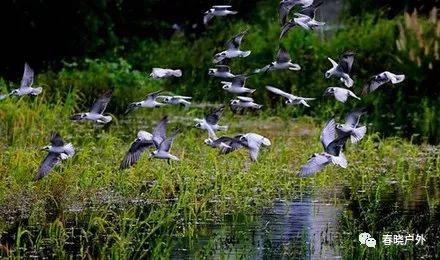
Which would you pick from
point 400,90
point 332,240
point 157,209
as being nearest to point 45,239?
point 157,209

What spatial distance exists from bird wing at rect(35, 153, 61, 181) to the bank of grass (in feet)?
0.63

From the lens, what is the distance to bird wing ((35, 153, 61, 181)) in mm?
10250

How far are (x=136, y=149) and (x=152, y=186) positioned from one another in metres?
0.36

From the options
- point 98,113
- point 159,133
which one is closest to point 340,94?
point 159,133

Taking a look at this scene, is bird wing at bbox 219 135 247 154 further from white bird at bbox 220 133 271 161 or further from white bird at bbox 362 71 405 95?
white bird at bbox 362 71 405 95

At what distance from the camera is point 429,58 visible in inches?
713

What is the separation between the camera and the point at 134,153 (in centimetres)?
1083

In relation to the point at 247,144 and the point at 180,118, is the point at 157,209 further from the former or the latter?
the point at 180,118

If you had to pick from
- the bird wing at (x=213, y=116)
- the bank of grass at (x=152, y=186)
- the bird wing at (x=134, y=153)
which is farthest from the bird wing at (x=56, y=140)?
the bird wing at (x=213, y=116)

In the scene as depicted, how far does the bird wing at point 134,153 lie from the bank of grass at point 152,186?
283mm

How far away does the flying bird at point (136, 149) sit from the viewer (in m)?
10.7

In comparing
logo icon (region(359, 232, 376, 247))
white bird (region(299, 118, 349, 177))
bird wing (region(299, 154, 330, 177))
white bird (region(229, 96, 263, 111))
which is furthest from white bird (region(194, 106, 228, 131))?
logo icon (region(359, 232, 376, 247))

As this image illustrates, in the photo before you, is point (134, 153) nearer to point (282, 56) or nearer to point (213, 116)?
point (213, 116)

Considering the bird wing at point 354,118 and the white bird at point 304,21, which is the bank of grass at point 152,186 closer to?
the bird wing at point 354,118
